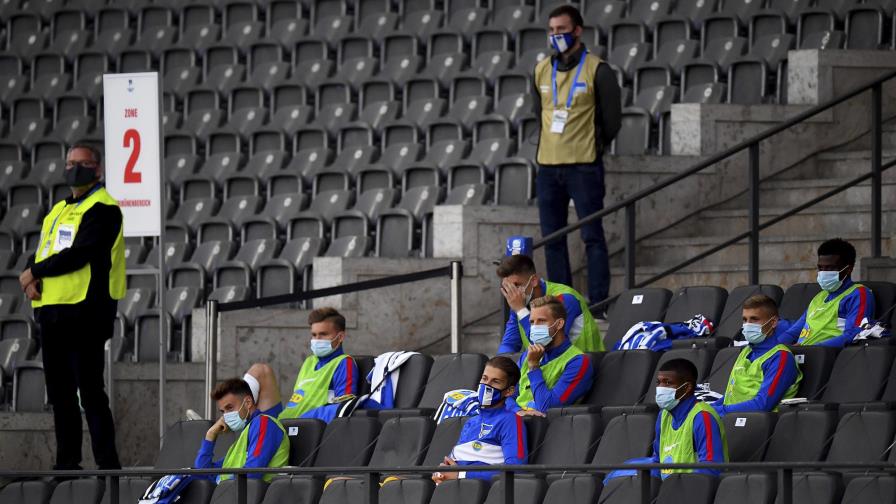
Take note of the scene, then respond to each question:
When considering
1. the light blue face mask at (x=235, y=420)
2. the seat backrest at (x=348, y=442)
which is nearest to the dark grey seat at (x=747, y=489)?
the seat backrest at (x=348, y=442)

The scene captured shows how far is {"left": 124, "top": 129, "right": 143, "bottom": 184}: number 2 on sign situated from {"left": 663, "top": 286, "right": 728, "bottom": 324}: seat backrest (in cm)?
337

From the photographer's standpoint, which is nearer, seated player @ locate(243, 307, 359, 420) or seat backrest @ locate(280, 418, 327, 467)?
seat backrest @ locate(280, 418, 327, 467)

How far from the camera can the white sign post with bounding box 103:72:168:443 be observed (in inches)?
420

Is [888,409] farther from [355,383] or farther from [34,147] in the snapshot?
[34,147]

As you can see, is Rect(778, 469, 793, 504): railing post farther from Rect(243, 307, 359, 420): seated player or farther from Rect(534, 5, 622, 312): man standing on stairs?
Rect(534, 5, 622, 312): man standing on stairs

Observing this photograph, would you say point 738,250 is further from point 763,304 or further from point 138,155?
point 138,155

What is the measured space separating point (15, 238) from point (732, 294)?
721 centimetres

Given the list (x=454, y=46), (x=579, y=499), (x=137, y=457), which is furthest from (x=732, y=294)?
(x=454, y=46)

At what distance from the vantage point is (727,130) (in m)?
12.7

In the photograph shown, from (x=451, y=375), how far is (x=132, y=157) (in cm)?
264

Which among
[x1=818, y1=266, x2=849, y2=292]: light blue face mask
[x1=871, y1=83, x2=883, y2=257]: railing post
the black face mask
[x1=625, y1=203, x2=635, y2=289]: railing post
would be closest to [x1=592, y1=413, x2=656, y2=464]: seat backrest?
[x1=818, y1=266, x2=849, y2=292]: light blue face mask

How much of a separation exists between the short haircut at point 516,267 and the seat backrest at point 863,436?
240 cm

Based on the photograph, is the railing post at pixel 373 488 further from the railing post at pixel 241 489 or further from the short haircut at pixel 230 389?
the short haircut at pixel 230 389

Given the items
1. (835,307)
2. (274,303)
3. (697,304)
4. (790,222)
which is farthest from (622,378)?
Answer: (790,222)
